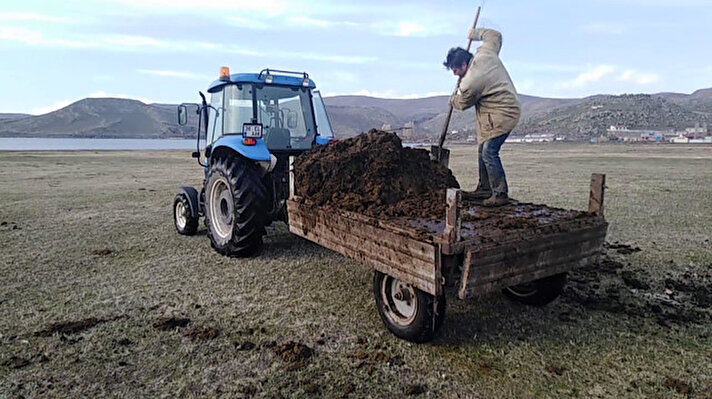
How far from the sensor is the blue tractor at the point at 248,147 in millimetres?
5812

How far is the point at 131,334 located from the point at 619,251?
5.76m

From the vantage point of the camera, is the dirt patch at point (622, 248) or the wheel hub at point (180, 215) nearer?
the dirt patch at point (622, 248)

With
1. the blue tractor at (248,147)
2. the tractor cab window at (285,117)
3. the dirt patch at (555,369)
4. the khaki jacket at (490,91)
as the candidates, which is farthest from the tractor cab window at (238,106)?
the dirt patch at (555,369)

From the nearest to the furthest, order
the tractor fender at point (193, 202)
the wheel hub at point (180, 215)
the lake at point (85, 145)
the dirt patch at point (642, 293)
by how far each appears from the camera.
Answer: the dirt patch at point (642, 293), the tractor fender at point (193, 202), the wheel hub at point (180, 215), the lake at point (85, 145)

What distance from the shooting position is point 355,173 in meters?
4.62

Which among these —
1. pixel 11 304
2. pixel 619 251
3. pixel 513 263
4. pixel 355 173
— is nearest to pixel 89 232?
pixel 11 304

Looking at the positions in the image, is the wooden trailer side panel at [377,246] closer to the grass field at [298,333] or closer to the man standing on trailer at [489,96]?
the grass field at [298,333]

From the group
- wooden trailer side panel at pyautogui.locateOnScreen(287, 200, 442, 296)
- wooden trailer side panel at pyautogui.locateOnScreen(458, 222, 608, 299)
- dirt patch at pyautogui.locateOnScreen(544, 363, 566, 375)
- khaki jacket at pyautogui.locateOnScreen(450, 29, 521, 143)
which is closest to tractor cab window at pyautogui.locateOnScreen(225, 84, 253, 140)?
wooden trailer side panel at pyautogui.locateOnScreen(287, 200, 442, 296)

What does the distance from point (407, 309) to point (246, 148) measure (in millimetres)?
3130

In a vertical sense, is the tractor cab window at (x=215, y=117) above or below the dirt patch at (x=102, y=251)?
above

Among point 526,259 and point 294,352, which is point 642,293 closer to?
point 526,259

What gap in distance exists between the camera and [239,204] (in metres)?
5.74

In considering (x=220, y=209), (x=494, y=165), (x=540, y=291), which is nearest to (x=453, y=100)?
(x=494, y=165)

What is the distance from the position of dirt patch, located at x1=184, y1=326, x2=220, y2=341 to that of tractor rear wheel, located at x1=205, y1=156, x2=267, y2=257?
1.98m
